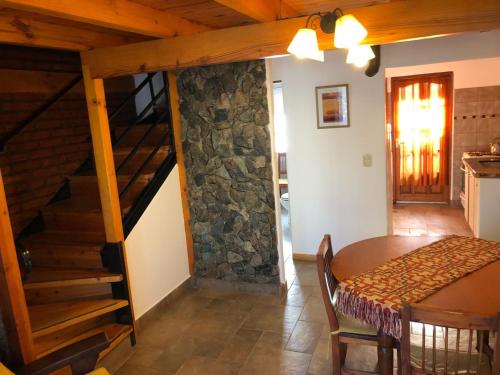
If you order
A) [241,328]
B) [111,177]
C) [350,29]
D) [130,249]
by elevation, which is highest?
[350,29]

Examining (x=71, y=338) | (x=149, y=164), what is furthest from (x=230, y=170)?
(x=71, y=338)

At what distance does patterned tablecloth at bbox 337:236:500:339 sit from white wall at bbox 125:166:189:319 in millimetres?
1808

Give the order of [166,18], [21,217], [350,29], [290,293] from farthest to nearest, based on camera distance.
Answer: [290,293] → [21,217] → [166,18] → [350,29]

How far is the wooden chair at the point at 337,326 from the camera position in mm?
2219

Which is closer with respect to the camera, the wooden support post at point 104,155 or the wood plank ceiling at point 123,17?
the wood plank ceiling at point 123,17

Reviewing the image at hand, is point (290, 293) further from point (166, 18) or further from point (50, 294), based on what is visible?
point (166, 18)

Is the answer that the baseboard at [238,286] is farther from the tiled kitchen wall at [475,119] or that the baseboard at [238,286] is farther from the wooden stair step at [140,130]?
the tiled kitchen wall at [475,119]

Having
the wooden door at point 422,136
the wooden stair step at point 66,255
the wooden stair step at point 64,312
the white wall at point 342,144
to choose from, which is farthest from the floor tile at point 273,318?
the wooden door at point 422,136

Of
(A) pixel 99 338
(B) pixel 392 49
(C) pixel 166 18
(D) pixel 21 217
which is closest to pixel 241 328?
(A) pixel 99 338

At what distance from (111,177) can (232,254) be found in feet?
4.56

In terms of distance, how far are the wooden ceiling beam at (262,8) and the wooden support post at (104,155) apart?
1273 mm

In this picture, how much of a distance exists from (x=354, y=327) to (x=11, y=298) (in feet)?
6.01

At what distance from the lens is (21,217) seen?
3.49m

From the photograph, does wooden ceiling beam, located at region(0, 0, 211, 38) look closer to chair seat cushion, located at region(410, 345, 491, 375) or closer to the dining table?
the dining table
